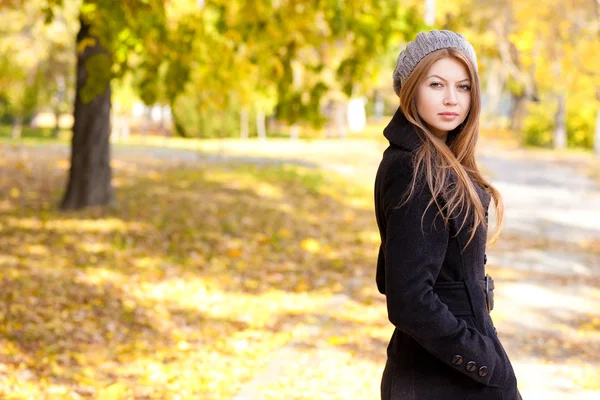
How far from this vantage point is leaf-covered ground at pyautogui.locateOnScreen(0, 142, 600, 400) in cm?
580

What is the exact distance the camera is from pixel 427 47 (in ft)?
7.43

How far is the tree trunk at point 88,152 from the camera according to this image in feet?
37.3

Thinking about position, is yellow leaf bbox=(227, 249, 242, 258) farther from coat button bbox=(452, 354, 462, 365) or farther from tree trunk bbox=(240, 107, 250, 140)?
tree trunk bbox=(240, 107, 250, 140)

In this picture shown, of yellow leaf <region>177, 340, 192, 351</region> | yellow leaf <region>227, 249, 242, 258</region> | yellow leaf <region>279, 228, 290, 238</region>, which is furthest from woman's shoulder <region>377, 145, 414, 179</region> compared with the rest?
yellow leaf <region>279, 228, 290, 238</region>

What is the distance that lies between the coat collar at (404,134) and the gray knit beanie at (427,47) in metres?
0.11

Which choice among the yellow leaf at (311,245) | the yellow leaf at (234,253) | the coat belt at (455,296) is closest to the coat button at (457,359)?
the coat belt at (455,296)

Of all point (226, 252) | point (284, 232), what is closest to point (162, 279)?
point (226, 252)

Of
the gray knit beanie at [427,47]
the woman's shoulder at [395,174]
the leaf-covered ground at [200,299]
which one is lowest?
the leaf-covered ground at [200,299]

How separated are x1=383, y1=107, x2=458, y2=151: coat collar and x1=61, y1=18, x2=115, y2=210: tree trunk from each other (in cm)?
949

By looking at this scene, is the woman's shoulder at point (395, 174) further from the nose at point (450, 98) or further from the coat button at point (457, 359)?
the coat button at point (457, 359)

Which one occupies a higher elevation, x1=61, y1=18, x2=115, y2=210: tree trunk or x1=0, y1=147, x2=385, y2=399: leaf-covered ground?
x1=61, y1=18, x2=115, y2=210: tree trunk

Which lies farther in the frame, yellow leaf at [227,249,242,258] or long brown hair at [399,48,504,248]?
yellow leaf at [227,249,242,258]

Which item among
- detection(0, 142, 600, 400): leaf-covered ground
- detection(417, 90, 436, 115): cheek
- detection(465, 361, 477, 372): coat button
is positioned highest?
detection(417, 90, 436, 115): cheek

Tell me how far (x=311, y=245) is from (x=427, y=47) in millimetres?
8930
